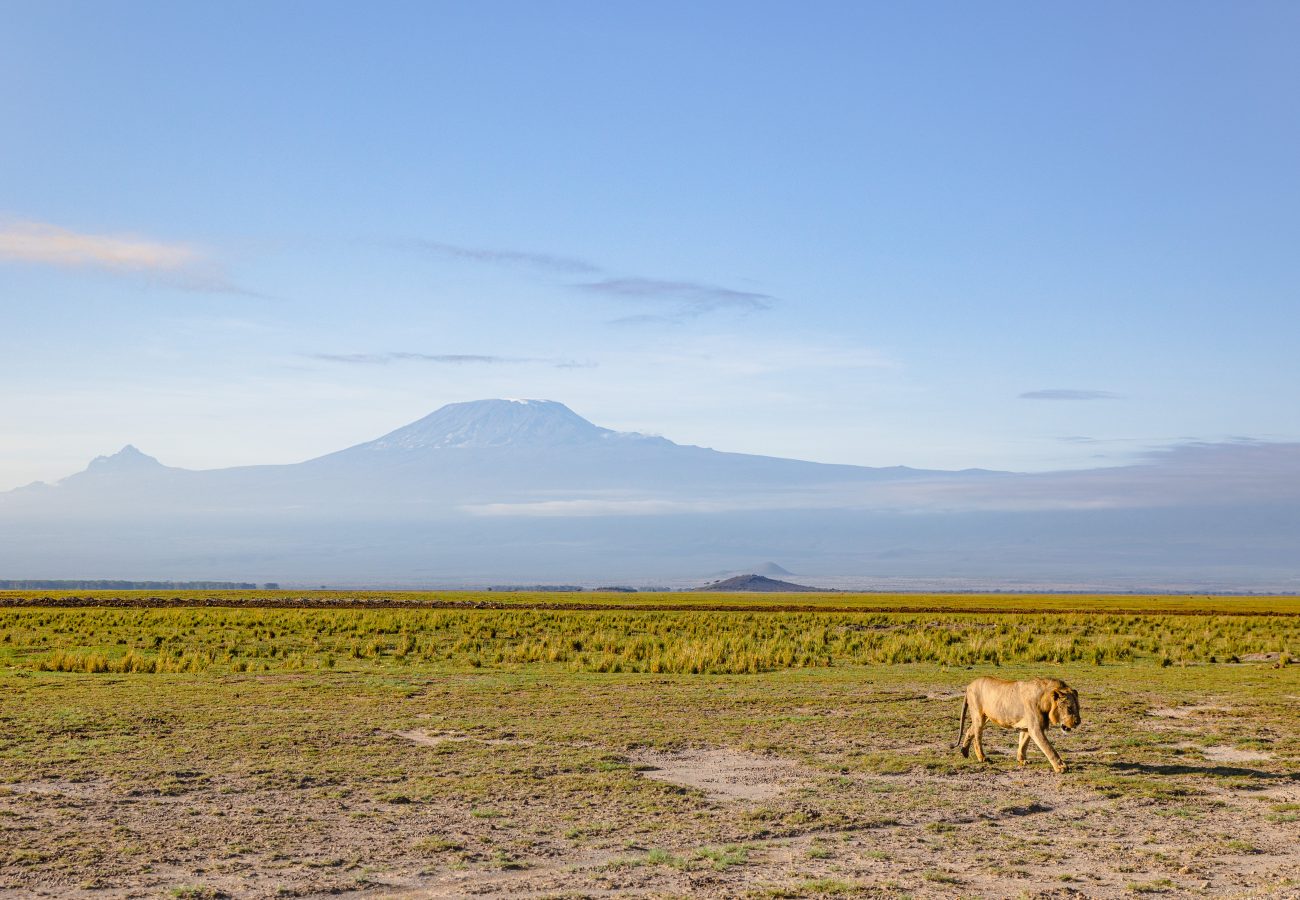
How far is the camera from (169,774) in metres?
11.6

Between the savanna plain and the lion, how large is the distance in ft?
1.15

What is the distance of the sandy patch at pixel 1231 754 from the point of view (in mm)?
12875

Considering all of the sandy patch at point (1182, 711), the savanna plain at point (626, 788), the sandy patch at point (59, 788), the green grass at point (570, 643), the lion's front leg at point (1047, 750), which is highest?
the lion's front leg at point (1047, 750)

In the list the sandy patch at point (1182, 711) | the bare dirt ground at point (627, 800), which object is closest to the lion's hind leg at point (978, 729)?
the bare dirt ground at point (627, 800)

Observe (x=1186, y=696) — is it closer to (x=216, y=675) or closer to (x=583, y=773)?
(x=583, y=773)

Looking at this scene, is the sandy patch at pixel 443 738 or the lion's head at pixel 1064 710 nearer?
the lion's head at pixel 1064 710

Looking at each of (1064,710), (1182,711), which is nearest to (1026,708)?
(1064,710)

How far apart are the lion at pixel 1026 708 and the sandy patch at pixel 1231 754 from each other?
6.99 feet

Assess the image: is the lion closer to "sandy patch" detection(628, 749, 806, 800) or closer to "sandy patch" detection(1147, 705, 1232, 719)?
"sandy patch" detection(628, 749, 806, 800)

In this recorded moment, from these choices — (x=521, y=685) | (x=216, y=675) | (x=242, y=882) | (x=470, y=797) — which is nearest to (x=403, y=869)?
(x=242, y=882)

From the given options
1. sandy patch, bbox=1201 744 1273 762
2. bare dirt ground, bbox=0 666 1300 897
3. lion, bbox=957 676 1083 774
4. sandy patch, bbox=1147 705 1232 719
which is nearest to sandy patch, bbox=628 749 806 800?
bare dirt ground, bbox=0 666 1300 897

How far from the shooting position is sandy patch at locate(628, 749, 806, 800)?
36.6 ft

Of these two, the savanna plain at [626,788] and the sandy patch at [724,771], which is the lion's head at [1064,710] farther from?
the sandy patch at [724,771]

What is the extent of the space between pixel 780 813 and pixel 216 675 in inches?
660
